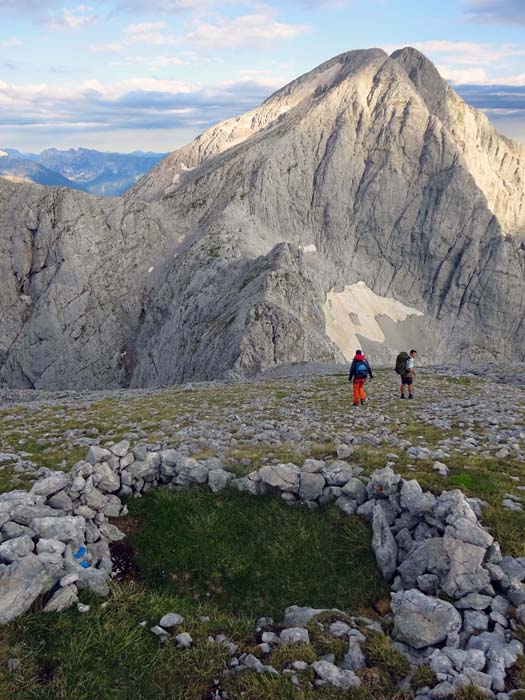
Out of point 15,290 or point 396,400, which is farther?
point 15,290

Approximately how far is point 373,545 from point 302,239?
322 ft

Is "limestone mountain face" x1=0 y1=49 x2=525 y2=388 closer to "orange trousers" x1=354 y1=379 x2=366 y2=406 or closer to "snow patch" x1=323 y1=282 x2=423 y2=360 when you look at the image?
"snow patch" x1=323 y1=282 x2=423 y2=360

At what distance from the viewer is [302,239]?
104312 millimetres

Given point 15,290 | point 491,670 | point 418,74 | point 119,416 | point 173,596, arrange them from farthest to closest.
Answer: point 418,74, point 15,290, point 119,416, point 173,596, point 491,670

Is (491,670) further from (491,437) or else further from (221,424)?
(221,424)

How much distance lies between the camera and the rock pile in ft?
25.1

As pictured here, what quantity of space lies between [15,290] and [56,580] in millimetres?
90568

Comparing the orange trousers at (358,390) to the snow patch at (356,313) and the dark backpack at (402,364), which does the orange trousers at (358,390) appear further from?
the snow patch at (356,313)

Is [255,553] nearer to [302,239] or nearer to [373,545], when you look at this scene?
[373,545]

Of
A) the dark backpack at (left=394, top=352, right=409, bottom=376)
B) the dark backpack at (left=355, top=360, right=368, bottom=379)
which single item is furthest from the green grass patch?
the dark backpack at (left=394, top=352, right=409, bottom=376)

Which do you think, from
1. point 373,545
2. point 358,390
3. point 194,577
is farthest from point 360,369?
point 194,577

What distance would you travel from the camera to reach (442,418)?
18781 millimetres

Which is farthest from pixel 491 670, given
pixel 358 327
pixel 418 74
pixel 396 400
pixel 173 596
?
pixel 418 74

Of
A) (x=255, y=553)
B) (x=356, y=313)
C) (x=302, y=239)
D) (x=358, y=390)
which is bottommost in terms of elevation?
(x=255, y=553)
